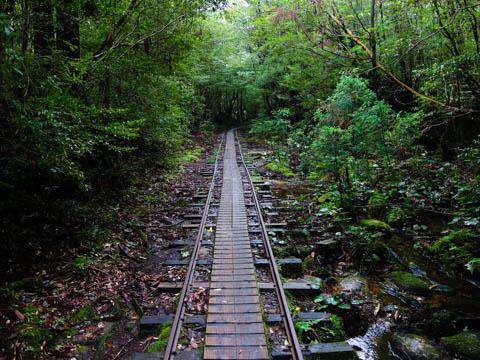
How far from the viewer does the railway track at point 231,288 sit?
12.9 feet

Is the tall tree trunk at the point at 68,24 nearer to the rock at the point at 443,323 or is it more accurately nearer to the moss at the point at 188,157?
the rock at the point at 443,323

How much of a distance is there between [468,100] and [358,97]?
2595mm

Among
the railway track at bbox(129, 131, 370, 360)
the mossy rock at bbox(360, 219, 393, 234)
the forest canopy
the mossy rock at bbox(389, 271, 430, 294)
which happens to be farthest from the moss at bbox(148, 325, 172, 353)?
the mossy rock at bbox(360, 219, 393, 234)

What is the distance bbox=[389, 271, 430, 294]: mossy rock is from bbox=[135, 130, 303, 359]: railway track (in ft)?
7.44

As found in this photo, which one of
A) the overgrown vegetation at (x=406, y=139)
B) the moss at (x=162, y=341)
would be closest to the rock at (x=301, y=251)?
the overgrown vegetation at (x=406, y=139)

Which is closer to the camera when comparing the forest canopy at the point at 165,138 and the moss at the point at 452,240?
the forest canopy at the point at 165,138

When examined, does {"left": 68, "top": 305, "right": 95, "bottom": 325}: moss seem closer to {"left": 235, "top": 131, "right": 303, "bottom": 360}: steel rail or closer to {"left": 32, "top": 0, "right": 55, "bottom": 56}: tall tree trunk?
{"left": 235, "top": 131, "right": 303, "bottom": 360}: steel rail

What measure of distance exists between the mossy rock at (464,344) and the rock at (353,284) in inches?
58.7

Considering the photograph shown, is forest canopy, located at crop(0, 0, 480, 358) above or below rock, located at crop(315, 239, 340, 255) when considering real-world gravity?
above

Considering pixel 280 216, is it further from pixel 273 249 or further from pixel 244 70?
pixel 244 70

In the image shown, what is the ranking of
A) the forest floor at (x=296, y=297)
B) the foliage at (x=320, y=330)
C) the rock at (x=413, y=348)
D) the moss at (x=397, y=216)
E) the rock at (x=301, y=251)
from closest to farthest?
the rock at (x=413, y=348) → the forest floor at (x=296, y=297) → the foliage at (x=320, y=330) → the rock at (x=301, y=251) → the moss at (x=397, y=216)

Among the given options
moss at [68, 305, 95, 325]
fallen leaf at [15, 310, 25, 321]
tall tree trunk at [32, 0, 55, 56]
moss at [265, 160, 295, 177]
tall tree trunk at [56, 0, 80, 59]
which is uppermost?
tall tree trunk at [56, 0, 80, 59]

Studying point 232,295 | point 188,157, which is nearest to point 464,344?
point 232,295

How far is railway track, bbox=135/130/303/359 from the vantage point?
3.94 meters
